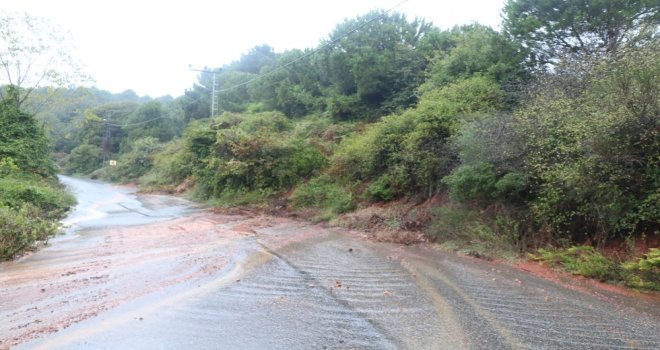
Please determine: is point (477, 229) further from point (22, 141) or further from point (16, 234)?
point (22, 141)

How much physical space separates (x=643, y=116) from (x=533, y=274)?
3.38 m

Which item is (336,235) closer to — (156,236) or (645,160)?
(156,236)

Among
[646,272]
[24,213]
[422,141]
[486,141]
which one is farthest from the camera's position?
[422,141]

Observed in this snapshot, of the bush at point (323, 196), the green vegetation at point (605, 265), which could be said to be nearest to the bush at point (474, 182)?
the green vegetation at point (605, 265)

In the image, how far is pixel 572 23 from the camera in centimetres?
1359

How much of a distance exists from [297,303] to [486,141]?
659cm

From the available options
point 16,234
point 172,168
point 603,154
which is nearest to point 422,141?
point 603,154

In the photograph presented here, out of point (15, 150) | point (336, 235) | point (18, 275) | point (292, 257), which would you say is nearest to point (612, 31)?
point (336, 235)

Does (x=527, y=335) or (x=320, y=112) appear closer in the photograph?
(x=527, y=335)

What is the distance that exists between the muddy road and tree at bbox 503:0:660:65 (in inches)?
317

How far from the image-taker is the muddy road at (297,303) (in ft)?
16.4

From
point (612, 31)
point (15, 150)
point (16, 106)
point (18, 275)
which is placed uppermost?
point (612, 31)

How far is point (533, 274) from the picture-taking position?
27.4ft

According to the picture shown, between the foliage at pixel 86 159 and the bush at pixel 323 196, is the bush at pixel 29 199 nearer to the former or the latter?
the bush at pixel 323 196
